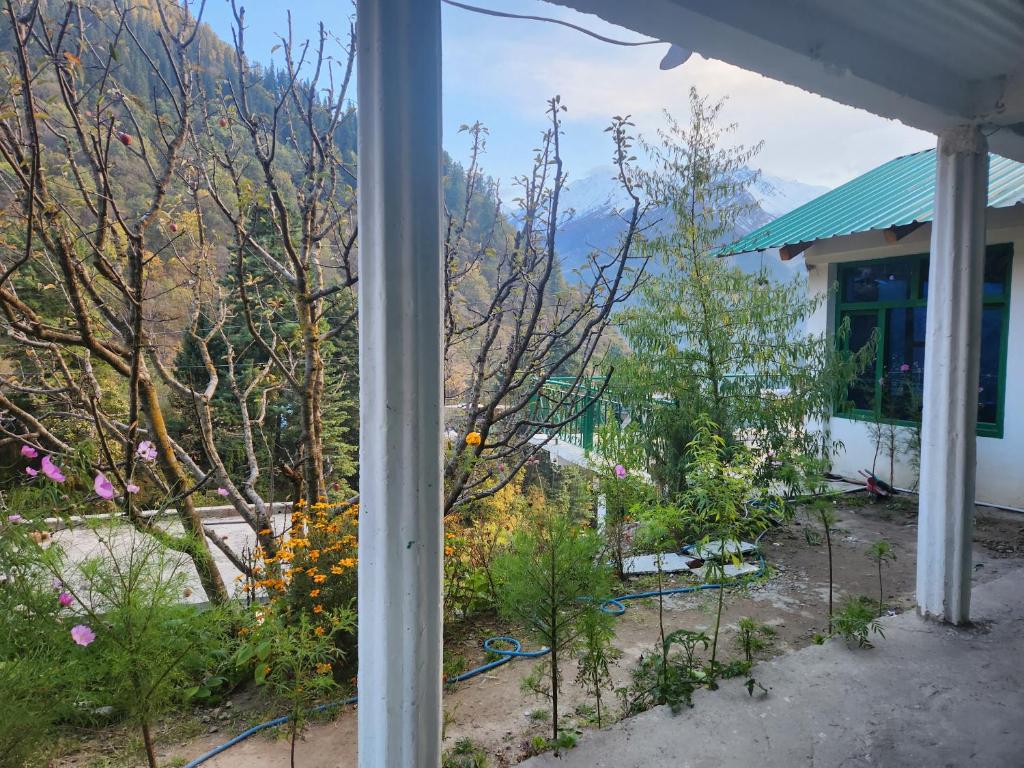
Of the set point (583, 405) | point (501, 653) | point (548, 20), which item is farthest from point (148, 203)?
point (583, 405)

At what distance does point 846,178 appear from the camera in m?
7.51

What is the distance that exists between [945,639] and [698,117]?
3.80 meters

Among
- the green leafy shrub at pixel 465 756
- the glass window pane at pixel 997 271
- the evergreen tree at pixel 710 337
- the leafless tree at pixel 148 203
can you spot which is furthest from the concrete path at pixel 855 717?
the glass window pane at pixel 997 271

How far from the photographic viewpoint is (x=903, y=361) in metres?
5.94

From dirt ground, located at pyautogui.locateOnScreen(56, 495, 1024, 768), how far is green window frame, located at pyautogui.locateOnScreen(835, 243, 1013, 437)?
0.96 m

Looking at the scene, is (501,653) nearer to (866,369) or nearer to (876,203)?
(866,369)

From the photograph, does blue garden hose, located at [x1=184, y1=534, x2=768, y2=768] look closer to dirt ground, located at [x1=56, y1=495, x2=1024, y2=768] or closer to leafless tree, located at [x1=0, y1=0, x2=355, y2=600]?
dirt ground, located at [x1=56, y1=495, x2=1024, y2=768]

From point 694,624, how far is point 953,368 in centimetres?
175

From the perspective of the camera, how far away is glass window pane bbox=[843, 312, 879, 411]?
6164mm

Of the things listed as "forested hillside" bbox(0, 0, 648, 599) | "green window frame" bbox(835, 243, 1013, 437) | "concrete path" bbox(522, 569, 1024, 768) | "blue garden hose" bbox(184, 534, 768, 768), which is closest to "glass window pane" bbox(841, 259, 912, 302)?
"green window frame" bbox(835, 243, 1013, 437)

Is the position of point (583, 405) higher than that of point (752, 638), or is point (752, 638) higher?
point (583, 405)

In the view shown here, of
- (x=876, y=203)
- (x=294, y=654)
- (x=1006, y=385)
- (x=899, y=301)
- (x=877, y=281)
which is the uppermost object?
(x=876, y=203)

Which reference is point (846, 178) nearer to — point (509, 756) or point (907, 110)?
point (907, 110)

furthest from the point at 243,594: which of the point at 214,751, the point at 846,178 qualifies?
the point at 846,178
